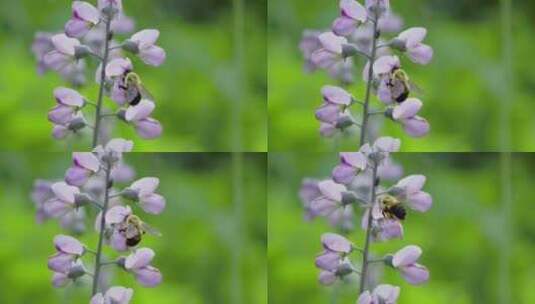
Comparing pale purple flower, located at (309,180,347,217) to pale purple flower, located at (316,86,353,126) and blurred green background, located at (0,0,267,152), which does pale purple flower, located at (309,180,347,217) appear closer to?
pale purple flower, located at (316,86,353,126)

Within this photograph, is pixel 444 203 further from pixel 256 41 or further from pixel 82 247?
pixel 82 247

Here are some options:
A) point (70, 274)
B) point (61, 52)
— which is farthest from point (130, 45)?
point (70, 274)

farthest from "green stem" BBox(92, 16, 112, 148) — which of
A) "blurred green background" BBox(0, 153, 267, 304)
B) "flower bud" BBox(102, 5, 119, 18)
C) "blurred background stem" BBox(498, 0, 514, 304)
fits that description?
"blurred background stem" BBox(498, 0, 514, 304)

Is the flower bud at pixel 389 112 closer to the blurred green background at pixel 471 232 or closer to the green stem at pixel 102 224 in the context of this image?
the blurred green background at pixel 471 232

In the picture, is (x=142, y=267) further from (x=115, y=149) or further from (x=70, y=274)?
(x=115, y=149)

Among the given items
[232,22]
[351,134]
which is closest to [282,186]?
[351,134]
